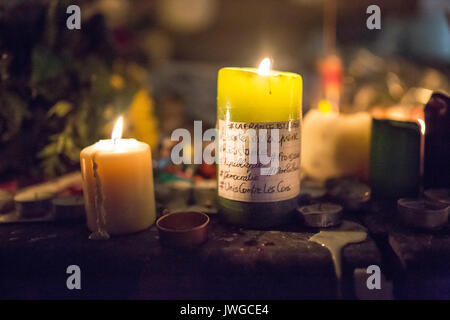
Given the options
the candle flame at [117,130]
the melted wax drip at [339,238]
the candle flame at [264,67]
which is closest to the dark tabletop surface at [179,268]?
the melted wax drip at [339,238]

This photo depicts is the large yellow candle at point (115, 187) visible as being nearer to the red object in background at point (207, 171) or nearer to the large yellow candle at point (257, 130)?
the large yellow candle at point (257, 130)

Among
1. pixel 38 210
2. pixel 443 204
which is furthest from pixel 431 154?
pixel 38 210

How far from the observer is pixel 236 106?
0.70 metres

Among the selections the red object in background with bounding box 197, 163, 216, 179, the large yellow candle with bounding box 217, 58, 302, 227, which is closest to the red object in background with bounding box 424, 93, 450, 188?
the large yellow candle with bounding box 217, 58, 302, 227

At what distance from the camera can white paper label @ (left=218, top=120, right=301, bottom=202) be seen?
2.27 ft

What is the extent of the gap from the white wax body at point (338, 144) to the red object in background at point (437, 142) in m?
0.15

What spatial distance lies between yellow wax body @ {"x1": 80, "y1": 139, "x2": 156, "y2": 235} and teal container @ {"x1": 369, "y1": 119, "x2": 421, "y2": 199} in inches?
19.1

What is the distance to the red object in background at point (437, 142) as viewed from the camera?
0.78 meters

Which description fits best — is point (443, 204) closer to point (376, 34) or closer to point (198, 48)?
point (376, 34)

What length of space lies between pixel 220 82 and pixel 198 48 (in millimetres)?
2030

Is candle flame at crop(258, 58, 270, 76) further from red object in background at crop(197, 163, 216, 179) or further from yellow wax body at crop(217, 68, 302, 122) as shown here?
red object in background at crop(197, 163, 216, 179)

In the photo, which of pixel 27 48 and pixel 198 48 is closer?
pixel 27 48

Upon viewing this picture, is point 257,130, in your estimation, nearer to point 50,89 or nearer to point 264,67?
point 264,67
